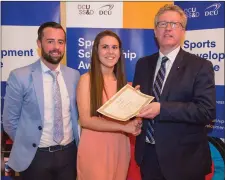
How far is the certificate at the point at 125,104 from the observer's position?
7.12 feet

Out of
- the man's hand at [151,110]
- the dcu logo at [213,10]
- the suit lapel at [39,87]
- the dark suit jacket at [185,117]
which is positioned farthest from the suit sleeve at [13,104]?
the dcu logo at [213,10]

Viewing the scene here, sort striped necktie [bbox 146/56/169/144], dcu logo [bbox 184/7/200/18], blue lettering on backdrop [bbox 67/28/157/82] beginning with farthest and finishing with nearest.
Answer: blue lettering on backdrop [bbox 67/28/157/82] < dcu logo [bbox 184/7/200/18] < striped necktie [bbox 146/56/169/144]

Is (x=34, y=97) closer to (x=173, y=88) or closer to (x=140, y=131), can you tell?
(x=140, y=131)

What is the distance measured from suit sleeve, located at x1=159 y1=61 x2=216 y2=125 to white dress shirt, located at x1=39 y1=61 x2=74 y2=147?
3.08 feet

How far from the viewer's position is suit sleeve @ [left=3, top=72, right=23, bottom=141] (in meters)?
2.57

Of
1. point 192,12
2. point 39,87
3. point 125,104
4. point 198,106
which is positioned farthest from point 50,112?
point 192,12

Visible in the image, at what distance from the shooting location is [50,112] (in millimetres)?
2617

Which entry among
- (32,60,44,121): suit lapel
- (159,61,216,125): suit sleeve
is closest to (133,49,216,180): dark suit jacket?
(159,61,216,125): suit sleeve

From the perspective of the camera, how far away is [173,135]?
7.37 feet

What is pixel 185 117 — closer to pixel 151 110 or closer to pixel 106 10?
pixel 151 110

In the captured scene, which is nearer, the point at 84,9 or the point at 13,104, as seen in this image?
the point at 13,104

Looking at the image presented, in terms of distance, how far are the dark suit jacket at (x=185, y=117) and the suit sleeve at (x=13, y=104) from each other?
1219 mm

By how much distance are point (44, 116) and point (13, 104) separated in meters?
0.30

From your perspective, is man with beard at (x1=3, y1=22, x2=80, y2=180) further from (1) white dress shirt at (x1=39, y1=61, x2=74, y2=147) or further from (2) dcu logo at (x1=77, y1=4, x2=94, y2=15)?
(2) dcu logo at (x1=77, y1=4, x2=94, y2=15)
